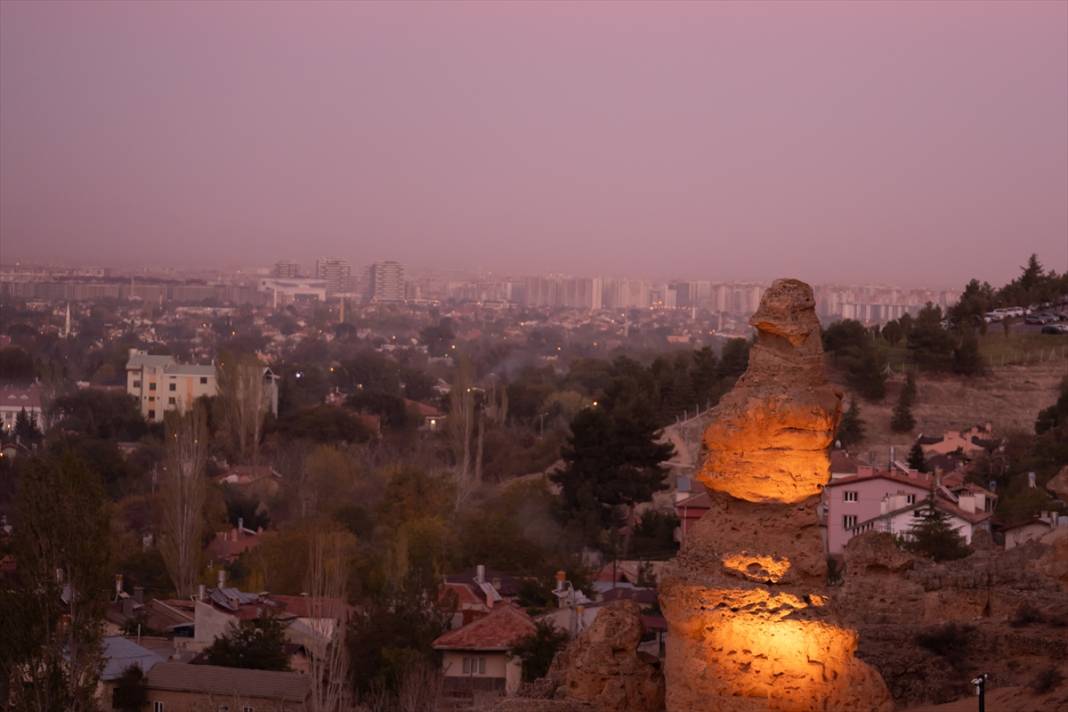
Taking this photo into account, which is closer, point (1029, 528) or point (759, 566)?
point (759, 566)

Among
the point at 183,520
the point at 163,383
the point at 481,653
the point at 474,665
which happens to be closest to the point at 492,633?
the point at 481,653

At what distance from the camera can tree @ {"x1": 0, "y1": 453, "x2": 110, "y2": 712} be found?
21.1 metres

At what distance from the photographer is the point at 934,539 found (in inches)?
1187

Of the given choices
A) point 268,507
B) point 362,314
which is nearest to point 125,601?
point 268,507

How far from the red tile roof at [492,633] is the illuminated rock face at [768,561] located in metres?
14.7

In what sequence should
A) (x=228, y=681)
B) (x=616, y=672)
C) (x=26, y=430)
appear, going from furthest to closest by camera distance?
(x=26, y=430)
(x=228, y=681)
(x=616, y=672)

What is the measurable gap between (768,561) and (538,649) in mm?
13877

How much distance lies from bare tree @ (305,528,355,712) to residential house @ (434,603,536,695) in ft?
5.76

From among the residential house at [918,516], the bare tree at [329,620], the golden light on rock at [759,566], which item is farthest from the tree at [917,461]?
the golden light on rock at [759,566]

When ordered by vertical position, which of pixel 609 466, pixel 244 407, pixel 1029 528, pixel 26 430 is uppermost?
pixel 1029 528

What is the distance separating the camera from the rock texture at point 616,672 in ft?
44.0

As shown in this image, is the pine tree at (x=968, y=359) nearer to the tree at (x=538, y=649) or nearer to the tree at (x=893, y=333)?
the tree at (x=893, y=333)

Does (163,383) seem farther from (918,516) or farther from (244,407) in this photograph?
(918,516)

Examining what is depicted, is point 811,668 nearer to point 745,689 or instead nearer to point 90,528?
point 745,689
